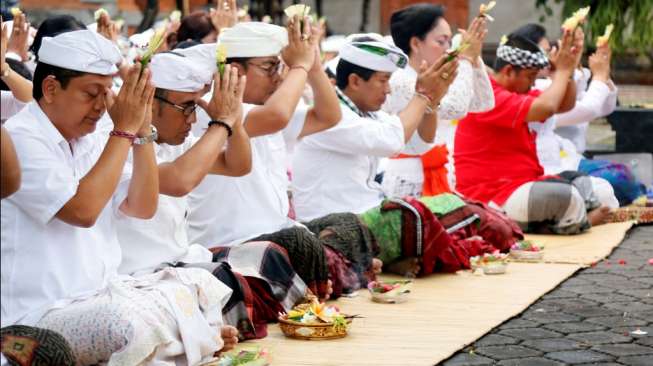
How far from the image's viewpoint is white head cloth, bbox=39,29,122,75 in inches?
183

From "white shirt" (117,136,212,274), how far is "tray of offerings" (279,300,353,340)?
478 mm

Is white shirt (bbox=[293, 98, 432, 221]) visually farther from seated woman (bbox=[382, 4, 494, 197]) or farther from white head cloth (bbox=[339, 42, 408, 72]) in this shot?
seated woman (bbox=[382, 4, 494, 197])

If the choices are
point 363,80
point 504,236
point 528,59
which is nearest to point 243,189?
point 363,80

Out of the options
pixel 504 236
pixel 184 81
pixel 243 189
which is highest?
pixel 184 81

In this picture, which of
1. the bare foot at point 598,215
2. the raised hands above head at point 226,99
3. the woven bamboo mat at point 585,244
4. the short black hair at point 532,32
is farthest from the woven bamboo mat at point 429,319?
the short black hair at point 532,32

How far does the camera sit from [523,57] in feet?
28.9

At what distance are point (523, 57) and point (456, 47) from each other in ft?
4.46

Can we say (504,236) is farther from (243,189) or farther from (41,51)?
(41,51)

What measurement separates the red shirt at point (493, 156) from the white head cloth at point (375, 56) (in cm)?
179

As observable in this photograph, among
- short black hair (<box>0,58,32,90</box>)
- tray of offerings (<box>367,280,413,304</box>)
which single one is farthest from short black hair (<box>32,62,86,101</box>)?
tray of offerings (<box>367,280,413,304</box>)

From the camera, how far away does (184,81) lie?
5.35m

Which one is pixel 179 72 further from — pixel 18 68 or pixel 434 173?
pixel 434 173

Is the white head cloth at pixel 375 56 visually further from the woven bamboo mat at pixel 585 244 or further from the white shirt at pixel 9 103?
the white shirt at pixel 9 103

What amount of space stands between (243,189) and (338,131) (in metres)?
0.93
